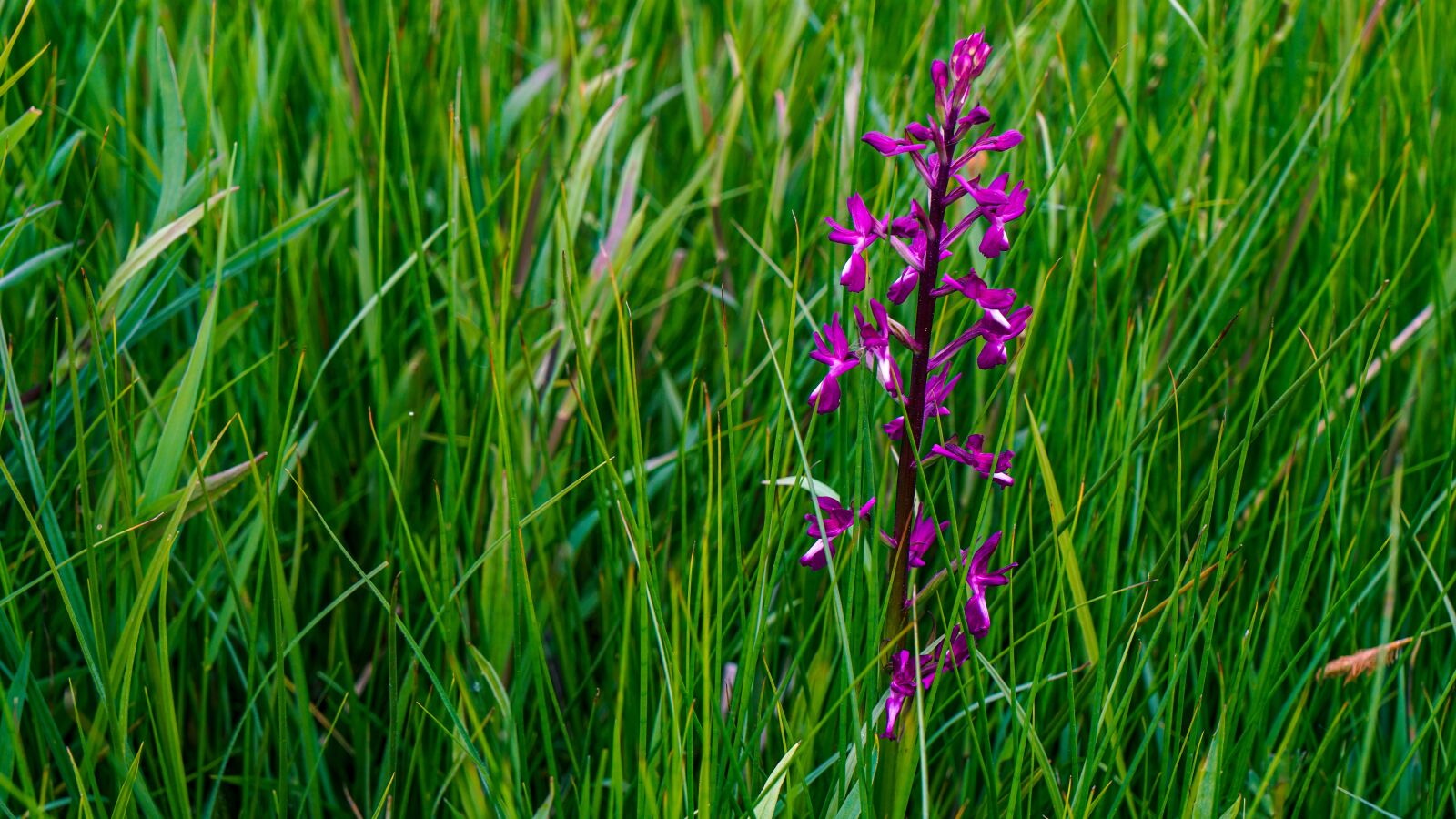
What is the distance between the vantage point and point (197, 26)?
2154 mm

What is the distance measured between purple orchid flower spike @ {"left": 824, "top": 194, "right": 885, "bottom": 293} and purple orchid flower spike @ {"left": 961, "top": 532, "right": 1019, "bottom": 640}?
0.28 meters

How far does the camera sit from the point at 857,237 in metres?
1.10

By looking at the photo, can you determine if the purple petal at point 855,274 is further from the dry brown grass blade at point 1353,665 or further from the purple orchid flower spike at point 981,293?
the dry brown grass blade at point 1353,665

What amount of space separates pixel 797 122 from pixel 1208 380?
3.48ft

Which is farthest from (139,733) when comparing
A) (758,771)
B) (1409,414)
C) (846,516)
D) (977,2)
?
(977,2)

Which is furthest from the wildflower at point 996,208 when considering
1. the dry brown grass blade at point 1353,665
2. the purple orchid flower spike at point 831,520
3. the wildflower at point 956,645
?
the dry brown grass blade at point 1353,665

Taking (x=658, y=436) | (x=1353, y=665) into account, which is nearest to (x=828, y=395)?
(x=1353, y=665)

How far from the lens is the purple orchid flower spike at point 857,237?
109 cm

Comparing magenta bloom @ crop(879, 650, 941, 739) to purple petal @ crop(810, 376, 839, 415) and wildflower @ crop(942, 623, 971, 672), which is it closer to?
wildflower @ crop(942, 623, 971, 672)

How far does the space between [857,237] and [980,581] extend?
0.35 metres

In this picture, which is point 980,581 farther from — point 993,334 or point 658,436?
point 658,436

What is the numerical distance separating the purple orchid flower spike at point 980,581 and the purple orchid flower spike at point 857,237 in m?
0.28

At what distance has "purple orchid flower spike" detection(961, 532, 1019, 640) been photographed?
111 cm

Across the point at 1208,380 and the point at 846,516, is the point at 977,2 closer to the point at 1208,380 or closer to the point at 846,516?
the point at 1208,380
